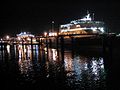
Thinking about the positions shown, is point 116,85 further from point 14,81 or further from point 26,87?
point 14,81

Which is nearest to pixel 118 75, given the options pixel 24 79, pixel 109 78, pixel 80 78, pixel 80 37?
pixel 109 78

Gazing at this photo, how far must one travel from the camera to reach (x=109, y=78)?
22922 millimetres

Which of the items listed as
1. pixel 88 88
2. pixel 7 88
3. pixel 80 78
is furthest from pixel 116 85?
pixel 7 88

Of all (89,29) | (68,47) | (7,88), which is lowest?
(7,88)

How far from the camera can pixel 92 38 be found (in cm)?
6819

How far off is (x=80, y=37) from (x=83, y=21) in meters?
9.08

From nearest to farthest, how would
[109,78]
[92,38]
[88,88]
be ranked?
[88,88] < [109,78] < [92,38]

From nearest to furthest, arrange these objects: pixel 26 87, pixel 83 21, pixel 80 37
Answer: pixel 26 87
pixel 80 37
pixel 83 21

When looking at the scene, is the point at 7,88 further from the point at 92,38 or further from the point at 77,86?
the point at 92,38

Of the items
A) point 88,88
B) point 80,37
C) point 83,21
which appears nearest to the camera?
point 88,88

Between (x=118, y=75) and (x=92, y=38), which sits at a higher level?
(x=92, y=38)

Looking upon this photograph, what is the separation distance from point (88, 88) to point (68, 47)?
196 feet

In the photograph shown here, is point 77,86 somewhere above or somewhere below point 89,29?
below

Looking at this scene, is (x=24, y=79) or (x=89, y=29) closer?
(x=24, y=79)
